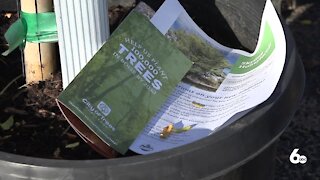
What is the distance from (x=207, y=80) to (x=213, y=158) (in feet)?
0.77

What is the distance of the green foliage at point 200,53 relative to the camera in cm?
97

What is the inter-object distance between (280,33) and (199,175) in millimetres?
238

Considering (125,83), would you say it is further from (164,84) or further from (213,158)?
(213,158)

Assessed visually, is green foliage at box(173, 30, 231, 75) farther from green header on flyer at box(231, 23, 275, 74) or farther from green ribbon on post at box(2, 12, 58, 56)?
green ribbon on post at box(2, 12, 58, 56)

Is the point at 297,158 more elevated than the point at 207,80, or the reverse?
the point at 207,80

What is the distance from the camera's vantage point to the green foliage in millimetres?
965

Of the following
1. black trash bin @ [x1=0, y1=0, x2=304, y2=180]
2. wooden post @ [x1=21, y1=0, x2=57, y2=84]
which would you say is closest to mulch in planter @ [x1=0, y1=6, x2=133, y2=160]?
wooden post @ [x1=21, y1=0, x2=57, y2=84]

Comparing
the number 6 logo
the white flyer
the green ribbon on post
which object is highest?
the green ribbon on post

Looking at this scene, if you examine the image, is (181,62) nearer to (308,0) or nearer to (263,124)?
(263,124)

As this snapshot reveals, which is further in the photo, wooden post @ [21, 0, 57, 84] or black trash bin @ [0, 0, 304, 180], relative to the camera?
wooden post @ [21, 0, 57, 84]

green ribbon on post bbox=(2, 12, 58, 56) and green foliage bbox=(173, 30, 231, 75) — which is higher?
green ribbon on post bbox=(2, 12, 58, 56)

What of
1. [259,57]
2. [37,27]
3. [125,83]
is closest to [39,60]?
[37,27]

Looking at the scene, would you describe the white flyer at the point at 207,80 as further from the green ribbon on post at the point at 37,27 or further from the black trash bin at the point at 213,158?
the green ribbon on post at the point at 37,27

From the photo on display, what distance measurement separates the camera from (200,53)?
3.21ft
